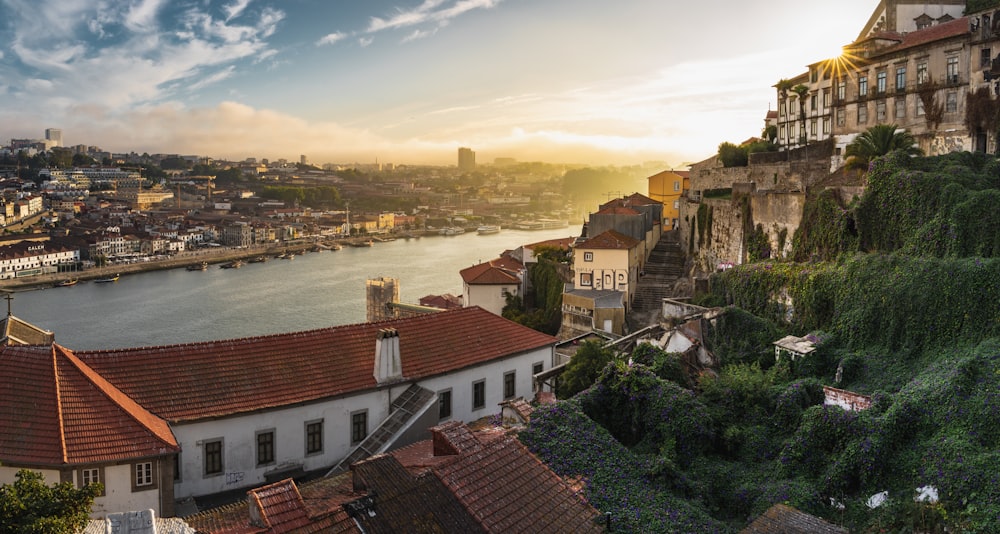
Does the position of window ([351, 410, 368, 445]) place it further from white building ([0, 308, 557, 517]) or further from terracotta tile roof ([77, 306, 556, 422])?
terracotta tile roof ([77, 306, 556, 422])

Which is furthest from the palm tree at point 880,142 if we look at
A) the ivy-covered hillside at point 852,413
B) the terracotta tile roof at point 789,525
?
the terracotta tile roof at point 789,525

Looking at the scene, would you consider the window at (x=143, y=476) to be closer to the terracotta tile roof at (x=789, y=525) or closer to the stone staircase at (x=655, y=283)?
the terracotta tile roof at (x=789, y=525)

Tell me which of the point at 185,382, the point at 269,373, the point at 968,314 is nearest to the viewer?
the point at 968,314

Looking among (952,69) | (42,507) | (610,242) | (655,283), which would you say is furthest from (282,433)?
(952,69)

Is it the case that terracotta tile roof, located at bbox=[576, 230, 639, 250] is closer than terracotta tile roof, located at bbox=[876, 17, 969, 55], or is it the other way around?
terracotta tile roof, located at bbox=[876, 17, 969, 55]

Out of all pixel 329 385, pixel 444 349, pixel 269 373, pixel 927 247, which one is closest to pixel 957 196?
pixel 927 247

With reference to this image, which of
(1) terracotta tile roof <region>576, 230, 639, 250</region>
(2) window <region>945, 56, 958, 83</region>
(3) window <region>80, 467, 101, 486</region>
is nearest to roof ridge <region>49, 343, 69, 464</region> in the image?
(3) window <region>80, 467, 101, 486</region>

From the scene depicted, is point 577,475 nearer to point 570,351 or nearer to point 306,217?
point 570,351
